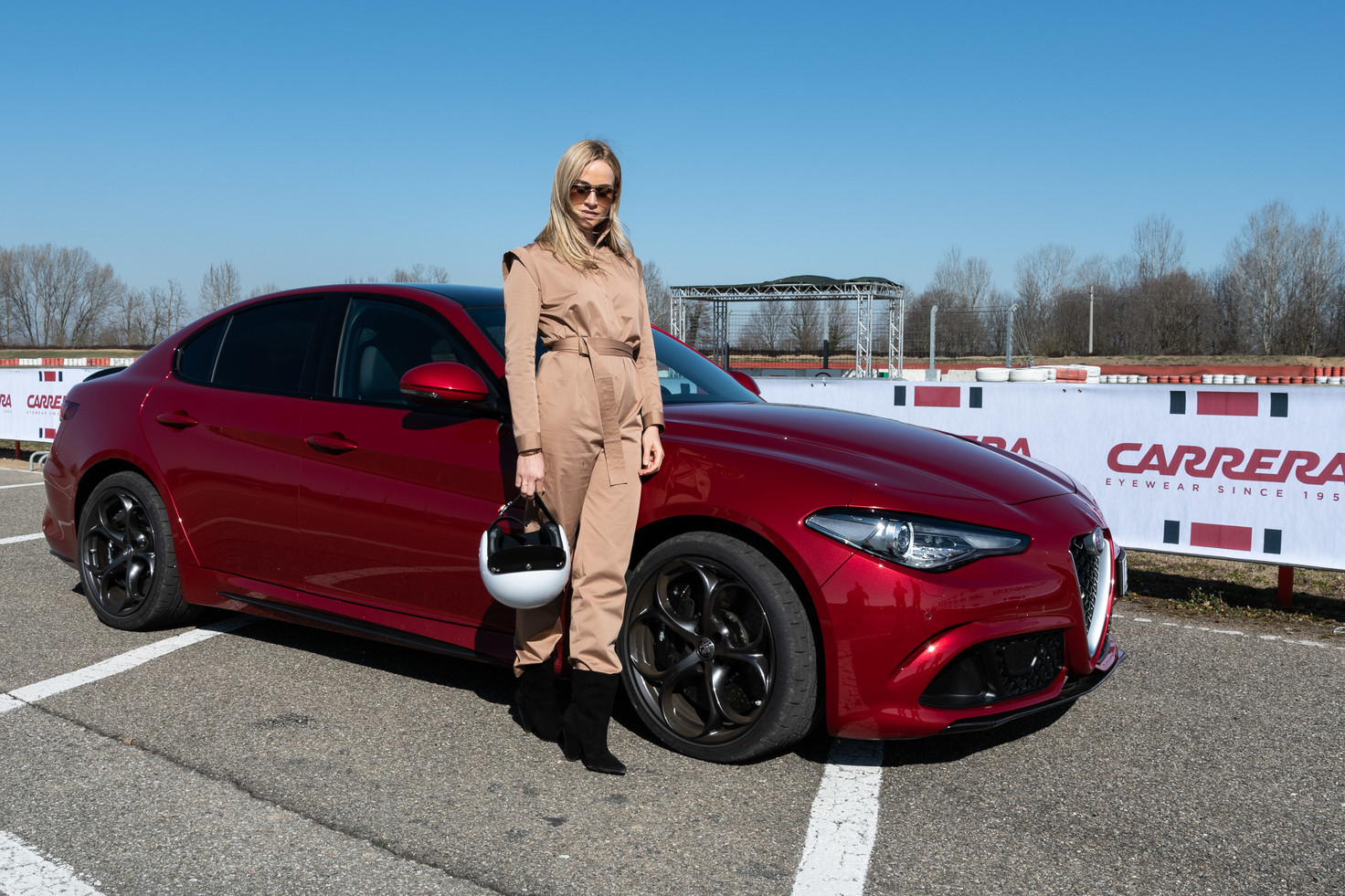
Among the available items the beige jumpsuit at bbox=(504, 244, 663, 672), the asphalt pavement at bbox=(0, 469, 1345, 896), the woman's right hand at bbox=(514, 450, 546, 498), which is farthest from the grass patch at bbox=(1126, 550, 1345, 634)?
the woman's right hand at bbox=(514, 450, 546, 498)

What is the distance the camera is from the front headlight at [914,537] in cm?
301

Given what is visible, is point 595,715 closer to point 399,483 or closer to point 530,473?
Answer: point 530,473

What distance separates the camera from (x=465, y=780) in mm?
3178

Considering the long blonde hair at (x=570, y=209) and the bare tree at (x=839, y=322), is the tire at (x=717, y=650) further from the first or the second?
the bare tree at (x=839, y=322)

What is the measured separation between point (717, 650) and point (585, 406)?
84 centimetres

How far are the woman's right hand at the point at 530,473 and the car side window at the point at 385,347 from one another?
0.86 metres

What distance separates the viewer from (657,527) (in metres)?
3.41

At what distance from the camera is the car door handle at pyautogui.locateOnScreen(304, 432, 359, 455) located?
3.91 m

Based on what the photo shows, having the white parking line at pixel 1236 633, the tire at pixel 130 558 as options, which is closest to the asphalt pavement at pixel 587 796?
the tire at pixel 130 558

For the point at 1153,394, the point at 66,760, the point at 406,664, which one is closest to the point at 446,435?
the point at 406,664

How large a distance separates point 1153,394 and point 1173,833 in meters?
3.54

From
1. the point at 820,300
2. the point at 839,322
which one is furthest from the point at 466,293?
the point at 820,300

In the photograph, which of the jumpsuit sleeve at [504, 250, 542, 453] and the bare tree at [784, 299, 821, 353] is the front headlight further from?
the bare tree at [784, 299, 821, 353]

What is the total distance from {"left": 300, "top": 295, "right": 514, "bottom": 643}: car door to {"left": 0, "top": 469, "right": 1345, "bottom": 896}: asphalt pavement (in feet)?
1.39
